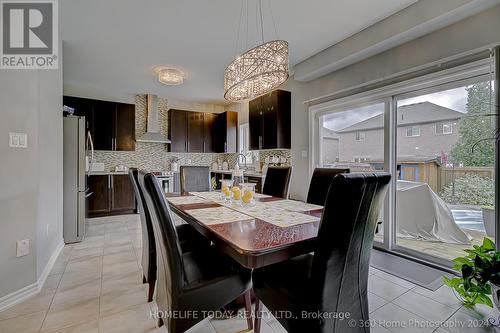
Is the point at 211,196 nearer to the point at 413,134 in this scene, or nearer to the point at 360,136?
the point at 360,136

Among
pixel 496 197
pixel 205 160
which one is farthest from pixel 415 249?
pixel 205 160

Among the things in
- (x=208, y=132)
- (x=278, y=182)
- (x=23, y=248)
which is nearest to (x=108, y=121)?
(x=208, y=132)

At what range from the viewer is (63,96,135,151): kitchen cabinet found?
462 cm

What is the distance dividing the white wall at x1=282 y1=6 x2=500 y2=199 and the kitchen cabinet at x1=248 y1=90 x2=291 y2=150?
0.12 meters

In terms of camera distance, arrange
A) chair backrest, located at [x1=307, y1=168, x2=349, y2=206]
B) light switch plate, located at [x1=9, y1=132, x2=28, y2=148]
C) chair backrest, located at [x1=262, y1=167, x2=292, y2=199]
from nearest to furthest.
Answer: light switch plate, located at [x1=9, y1=132, x2=28, y2=148] < chair backrest, located at [x1=307, y1=168, x2=349, y2=206] < chair backrest, located at [x1=262, y1=167, x2=292, y2=199]

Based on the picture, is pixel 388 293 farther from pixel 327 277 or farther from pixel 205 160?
pixel 205 160

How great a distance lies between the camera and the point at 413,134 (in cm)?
276

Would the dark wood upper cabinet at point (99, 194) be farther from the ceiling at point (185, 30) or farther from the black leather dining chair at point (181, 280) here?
the black leather dining chair at point (181, 280)

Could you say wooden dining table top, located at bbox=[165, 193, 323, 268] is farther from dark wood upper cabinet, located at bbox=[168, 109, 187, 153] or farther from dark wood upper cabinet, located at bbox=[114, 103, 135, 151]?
dark wood upper cabinet, located at bbox=[168, 109, 187, 153]

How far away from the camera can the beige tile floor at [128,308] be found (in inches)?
61.4

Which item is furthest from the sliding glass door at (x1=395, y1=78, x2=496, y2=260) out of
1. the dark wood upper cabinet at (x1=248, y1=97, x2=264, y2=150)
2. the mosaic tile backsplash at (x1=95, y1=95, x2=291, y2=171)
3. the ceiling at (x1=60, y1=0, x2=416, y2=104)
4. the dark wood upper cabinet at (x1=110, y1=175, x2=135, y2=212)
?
the dark wood upper cabinet at (x1=110, y1=175, x2=135, y2=212)

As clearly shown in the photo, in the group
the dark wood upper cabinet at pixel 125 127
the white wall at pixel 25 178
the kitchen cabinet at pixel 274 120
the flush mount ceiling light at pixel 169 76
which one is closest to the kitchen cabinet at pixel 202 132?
the dark wood upper cabinet at pixel 125 127

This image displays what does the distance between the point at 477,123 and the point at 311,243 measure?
2320mm

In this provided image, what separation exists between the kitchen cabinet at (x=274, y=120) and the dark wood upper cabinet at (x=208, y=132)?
1961 millimetres
